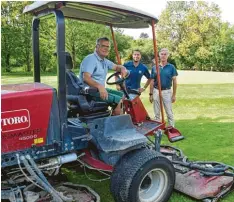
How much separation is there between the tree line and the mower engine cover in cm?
2740

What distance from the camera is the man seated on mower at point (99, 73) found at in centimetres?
375

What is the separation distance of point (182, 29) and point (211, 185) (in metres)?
47.0

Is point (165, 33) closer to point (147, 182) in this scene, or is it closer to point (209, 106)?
point (209, 106)

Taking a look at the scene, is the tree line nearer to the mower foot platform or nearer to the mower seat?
the mower foot platform

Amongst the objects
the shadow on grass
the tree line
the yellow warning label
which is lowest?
the shadow on grass

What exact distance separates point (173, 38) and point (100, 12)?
46895mm

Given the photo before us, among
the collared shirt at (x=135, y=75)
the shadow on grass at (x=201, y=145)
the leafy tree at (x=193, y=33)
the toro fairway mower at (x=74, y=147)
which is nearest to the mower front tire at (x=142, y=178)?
the toro fairway mower at (x=74, y=147)

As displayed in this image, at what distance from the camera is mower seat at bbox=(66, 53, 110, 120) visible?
3.72 meters

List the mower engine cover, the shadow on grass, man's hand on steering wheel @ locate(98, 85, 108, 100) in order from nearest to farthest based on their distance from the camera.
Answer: the mower engine cover, man's hand on steering wheel @ locate(98, 85, 108, 100), the shadow on grass

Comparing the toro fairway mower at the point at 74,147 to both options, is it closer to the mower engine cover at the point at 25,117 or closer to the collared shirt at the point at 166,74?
the mower engine cover at the point at 25,117

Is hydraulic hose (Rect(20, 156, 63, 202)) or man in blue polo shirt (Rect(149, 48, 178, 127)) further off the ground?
man in blue polo shirt (Rect(149, 48, 178, 127))

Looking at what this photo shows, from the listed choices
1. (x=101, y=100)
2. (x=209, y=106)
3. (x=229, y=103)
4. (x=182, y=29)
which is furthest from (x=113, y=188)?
(x=182, y=29)

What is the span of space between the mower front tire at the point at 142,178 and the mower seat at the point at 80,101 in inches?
25.6

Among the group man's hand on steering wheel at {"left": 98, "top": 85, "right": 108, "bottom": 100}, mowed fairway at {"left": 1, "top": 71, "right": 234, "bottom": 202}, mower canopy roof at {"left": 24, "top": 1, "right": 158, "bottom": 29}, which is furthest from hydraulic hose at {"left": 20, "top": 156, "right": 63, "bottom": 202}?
mower canopy roof at {"left": 24, "top": 1, "right": 158, "bottom": 29}
